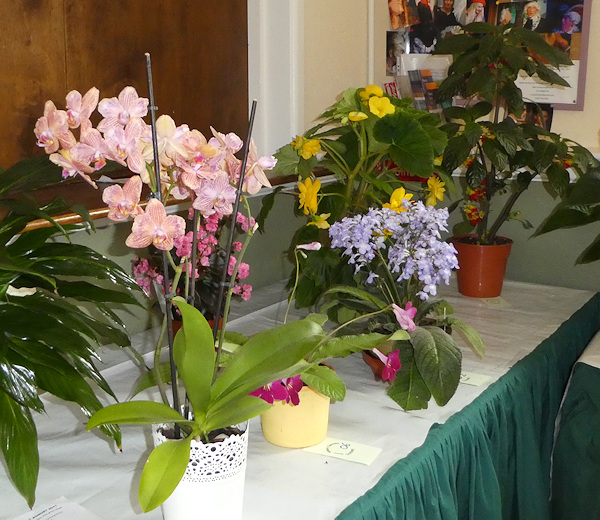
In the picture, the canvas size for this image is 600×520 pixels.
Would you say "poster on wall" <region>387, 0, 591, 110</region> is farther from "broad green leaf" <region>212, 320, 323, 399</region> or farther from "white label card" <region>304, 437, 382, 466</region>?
"broad green leaf" <region>212, 320, 323, 399</region>

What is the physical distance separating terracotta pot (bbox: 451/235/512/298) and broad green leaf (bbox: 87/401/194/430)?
1.38m

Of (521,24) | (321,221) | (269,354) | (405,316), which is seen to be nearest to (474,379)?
(405,316)

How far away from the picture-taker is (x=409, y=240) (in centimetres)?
139

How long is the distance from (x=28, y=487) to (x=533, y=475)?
1058 mm

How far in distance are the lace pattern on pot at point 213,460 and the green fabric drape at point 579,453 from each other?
102 centimetres

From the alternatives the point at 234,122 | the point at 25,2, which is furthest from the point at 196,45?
the point at 25,2

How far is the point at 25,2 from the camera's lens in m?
1.69

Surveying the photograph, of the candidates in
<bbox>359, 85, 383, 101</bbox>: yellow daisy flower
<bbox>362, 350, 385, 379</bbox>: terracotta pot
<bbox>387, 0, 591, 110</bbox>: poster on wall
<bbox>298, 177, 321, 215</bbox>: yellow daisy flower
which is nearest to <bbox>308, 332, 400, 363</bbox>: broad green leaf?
<bbox>362, 350, 385, 379</bbox>: terracotta pot

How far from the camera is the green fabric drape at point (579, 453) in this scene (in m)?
1.60

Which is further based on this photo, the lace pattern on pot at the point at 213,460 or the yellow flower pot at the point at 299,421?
the yellow flower pot at the point at 299,421

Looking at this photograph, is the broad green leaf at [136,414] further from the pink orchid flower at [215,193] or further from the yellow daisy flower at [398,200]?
the yellow daisy flower at [398,200]

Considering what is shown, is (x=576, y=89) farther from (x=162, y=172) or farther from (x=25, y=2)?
(x=162, y=172)

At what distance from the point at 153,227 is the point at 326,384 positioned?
1.50 ft

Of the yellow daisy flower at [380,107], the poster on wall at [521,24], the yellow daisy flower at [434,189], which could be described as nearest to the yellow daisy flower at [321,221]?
the yellow daisy flower at [380,107]
